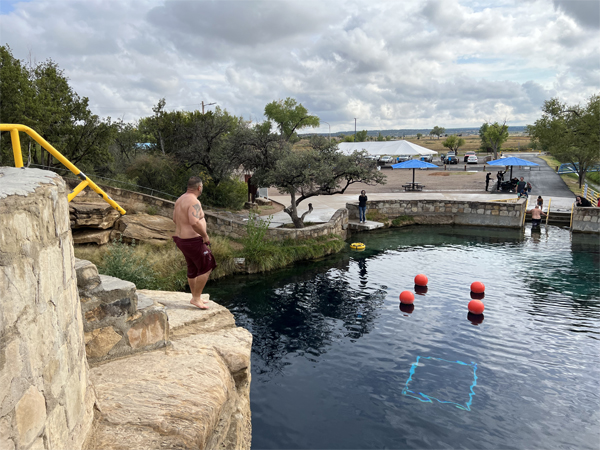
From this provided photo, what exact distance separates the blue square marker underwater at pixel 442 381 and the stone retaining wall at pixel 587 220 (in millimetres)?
16612

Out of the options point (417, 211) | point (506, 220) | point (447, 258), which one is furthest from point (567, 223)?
point (447, 258)

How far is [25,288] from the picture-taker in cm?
231

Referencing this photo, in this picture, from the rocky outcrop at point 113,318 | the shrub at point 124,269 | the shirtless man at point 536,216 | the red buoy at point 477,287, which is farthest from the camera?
the shirtless man at point 536,216

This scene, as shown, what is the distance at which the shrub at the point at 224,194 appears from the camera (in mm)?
23250

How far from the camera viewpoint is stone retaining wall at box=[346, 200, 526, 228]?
78.0ft

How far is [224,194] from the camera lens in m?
23.5

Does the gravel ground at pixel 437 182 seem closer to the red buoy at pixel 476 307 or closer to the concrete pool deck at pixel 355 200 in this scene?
the concrete pool deck at pixel 355 200

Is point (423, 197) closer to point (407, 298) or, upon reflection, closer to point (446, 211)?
point (446, 211)

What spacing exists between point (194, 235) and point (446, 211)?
851 inches

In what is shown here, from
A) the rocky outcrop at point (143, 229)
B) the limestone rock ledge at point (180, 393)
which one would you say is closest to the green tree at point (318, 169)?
the rocky outcrop at point (143, 229)

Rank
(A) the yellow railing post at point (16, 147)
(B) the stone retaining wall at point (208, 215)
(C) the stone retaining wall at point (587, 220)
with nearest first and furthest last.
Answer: (A) the yellow railing post at point (16, 147) < (B) the stone retaining wall at point (208, 215) < (C) the stone retaining wall at point (587, 220)

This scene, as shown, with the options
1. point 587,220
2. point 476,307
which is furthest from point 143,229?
point 587,220

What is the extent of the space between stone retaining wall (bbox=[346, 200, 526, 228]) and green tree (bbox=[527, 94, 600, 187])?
12.3 meters

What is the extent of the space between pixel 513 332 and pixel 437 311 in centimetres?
203
